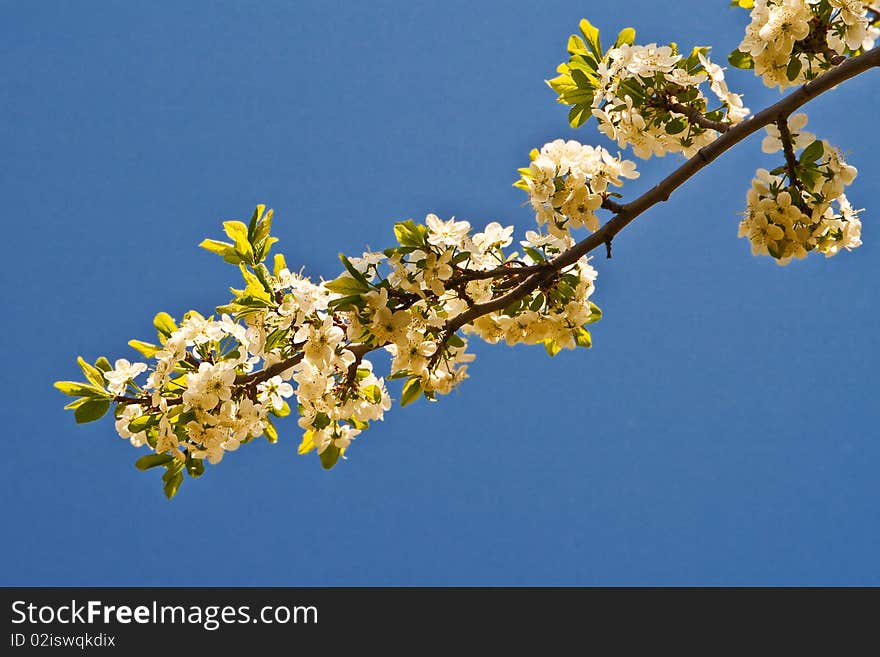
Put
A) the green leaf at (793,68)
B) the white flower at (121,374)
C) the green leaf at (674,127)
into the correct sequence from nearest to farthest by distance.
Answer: the green leaf at (793,68)
the white flower at (121,374)
the green leaf at (674,127)

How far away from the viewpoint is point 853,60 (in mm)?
2490

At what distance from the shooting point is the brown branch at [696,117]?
9.44ft

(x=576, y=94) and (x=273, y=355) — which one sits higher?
(x=576, y=94)

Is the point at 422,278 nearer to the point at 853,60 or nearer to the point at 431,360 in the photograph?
the point at 431,360

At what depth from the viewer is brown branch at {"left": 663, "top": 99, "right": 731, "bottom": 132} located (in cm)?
288

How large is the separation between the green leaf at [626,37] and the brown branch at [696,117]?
29 centimetres

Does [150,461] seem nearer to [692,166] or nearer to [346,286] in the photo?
[346,286]

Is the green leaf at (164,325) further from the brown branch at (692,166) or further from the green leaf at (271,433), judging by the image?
the brown branch at (692,166)

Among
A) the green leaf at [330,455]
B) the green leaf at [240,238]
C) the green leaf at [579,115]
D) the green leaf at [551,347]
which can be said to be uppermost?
the green leaf at [579,115]

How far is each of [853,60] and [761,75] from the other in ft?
1.41

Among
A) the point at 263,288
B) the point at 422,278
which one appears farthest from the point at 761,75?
the point at 263,288

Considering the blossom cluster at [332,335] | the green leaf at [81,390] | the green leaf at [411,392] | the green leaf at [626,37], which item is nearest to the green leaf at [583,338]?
the blossom cluster at [332,335]

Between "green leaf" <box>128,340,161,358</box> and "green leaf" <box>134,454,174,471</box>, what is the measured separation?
352mm

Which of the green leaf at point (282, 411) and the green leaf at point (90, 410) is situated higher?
the green leaf at point (282, 411)
